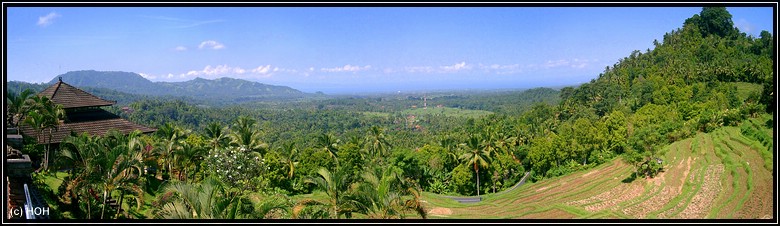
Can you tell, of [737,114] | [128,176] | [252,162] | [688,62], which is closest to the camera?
[128,176]

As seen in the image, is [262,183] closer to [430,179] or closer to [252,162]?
[252,162]

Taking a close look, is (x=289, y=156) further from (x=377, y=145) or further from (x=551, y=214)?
(x=551, y=214)

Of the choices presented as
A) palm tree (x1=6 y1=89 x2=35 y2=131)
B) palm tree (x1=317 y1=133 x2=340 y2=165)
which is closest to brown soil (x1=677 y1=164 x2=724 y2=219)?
palm tree (x1=317 y1=133 x2=340 y2=165)

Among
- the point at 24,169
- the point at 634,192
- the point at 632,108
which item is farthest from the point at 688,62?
the point at 24,169

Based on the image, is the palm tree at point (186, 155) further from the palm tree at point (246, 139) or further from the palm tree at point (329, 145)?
the palm tree at point (329, 145)

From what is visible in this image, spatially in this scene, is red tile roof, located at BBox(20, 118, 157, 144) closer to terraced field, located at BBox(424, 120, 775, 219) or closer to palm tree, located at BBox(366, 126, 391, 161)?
terraced field, located at BBox(424, 120, 775, 219)

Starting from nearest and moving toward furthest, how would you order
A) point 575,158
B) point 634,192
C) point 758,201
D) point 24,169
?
point 24,169, point 758,201, point 634,192, point 575,158
